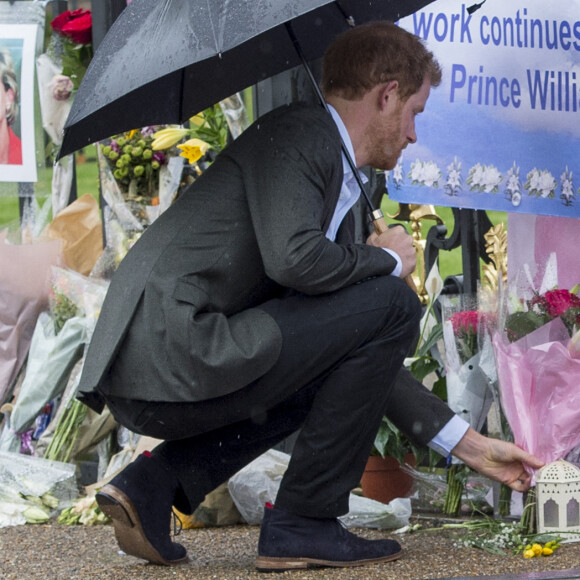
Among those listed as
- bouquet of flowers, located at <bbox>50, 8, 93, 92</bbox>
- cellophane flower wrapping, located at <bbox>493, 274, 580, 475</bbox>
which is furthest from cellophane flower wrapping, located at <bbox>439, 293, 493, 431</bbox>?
bouquet of flowers, located at <bbox>50, 8, 93, 92</bbox>

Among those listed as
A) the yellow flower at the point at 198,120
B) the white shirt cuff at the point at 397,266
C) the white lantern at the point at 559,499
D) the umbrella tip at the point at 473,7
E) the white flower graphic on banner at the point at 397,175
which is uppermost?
the umbrella tip at the point at 473,7

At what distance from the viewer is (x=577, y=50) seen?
3.54 metres

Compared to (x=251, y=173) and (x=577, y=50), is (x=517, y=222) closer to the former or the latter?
(x=577, y=50)

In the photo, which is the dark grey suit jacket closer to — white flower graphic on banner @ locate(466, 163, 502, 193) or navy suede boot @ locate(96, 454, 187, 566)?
navy suede boot @ locate(96, 454, 187, 566)

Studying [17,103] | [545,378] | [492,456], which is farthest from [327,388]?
[17,103]

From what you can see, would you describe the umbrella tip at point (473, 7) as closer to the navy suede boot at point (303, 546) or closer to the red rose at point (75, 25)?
the navy suede boot at point (303, 546)

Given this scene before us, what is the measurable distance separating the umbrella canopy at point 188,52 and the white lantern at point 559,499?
1333 mm

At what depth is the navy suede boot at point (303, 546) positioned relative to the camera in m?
2.94

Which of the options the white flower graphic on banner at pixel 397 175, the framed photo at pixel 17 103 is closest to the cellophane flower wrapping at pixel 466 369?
the white flower graphic on banner at pixel 397 175

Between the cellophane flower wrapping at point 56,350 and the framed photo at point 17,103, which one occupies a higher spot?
the framed photo at point 17,103

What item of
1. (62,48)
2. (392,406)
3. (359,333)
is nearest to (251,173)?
(359,333)

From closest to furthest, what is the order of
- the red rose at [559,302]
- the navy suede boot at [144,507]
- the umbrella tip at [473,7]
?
the navy suede boot at [144,507] → the red rose at [559,302] → the umbrella tip at [473,7]

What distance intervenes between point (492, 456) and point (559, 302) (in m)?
0.46

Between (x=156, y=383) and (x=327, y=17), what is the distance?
129 centimetres
